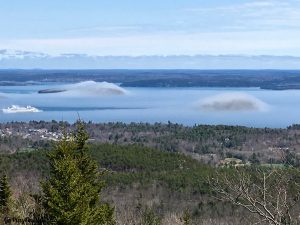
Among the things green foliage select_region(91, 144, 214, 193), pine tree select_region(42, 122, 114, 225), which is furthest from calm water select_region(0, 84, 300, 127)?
pine tree select_region(42, 122, 114, 225)

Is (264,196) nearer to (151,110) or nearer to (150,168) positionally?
(150,168)

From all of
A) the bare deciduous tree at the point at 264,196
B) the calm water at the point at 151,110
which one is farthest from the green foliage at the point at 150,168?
the calm water at the point at 151,110

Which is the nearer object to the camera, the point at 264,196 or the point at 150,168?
the point at 264,196

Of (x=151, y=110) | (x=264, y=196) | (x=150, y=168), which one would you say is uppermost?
(x=264, y=196)

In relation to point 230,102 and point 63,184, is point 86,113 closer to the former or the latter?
point 230,102

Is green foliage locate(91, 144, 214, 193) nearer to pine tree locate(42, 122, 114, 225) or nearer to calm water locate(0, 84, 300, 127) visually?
pine tree locate(42, 122, 114, 225)

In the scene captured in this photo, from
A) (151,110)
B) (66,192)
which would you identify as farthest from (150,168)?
(151,110)

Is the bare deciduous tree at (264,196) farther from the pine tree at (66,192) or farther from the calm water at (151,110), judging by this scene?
the calm water at (151,110)

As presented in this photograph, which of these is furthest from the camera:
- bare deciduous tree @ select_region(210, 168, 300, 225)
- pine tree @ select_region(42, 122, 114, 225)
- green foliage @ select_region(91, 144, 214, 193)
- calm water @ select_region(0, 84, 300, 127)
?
calm water @ select_region(0, 84, 300, 127)

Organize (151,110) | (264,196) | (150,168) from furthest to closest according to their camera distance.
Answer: (151,110), (150,168), (264,196)
